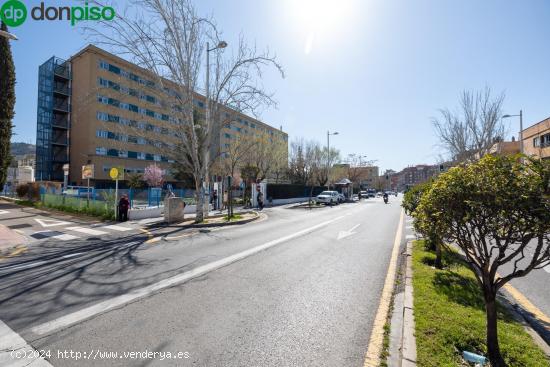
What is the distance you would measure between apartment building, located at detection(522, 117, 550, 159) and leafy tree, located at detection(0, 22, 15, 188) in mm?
54049

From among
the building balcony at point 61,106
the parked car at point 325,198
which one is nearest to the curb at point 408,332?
the parked car at point 325,198

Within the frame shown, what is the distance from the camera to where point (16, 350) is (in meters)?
2.80

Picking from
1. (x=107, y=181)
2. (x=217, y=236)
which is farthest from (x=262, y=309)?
(x=107, y=181)

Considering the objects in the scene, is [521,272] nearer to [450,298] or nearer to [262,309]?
[450,298]

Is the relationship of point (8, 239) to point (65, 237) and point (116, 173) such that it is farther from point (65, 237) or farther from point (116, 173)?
point (116, 173)

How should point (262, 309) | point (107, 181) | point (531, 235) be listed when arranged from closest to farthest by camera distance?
point (531, 235) → point (262, 309) → point (107, 181)

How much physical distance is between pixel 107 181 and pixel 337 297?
Answer: 1820 inches

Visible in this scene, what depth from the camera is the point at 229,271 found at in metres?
5.58

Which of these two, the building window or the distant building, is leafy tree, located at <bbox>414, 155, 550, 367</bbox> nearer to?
the building window

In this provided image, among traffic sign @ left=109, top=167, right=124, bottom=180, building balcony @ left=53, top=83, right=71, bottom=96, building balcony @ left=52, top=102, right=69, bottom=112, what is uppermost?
building balcony @ left=53, top=83, right=71, bottom=96

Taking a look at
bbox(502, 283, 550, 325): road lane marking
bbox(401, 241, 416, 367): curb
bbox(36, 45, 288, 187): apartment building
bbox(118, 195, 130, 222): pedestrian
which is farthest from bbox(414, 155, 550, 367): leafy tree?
bbox(36, 45, 288, 187): apartment building

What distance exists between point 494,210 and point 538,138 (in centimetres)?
4141

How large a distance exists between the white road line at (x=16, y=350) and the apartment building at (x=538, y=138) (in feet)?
130

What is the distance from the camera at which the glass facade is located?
42625mm
